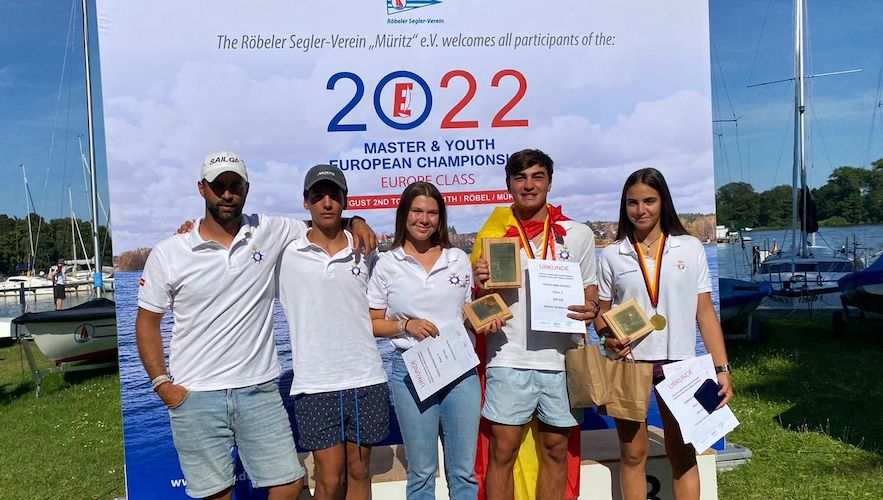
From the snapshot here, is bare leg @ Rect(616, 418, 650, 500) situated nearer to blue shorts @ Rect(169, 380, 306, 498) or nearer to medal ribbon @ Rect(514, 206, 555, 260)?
medal ribbon @ Rect(514, 206, 555, 260)

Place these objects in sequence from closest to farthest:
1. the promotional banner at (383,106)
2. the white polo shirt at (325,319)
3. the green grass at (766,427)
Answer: the white polo shirt at (325,319)
the promotional banner at (383,106)
the green grass at (766,427)

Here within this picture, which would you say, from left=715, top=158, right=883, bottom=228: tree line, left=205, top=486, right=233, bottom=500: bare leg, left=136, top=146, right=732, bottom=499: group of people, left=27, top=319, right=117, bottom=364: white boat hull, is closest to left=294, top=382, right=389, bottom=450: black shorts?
left=136, top=146, right=732, bottom=499: group of people

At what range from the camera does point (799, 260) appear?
1530cm

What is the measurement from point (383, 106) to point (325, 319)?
1.63 m

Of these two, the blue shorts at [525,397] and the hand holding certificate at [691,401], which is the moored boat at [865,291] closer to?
the hand holding certificate at [691,401]

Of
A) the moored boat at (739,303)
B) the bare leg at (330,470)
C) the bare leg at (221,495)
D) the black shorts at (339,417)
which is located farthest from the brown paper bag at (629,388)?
the moored boat at (739,303)

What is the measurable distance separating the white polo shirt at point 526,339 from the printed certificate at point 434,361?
244 millimetres

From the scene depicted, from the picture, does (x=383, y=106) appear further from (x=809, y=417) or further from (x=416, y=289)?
(x=809, y=417)

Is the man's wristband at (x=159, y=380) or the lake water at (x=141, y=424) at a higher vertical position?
the man's wristband at (x=159, y=380)

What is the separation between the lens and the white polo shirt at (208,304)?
262cm

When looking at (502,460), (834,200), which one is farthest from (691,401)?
(834,200)

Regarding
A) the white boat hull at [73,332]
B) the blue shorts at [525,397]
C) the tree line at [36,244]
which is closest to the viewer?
the blue shorts at [525,397]

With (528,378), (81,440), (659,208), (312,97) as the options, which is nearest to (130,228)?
(312,97)

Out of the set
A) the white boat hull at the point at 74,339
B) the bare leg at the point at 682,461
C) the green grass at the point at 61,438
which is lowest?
the green grass at the point at 61,438
